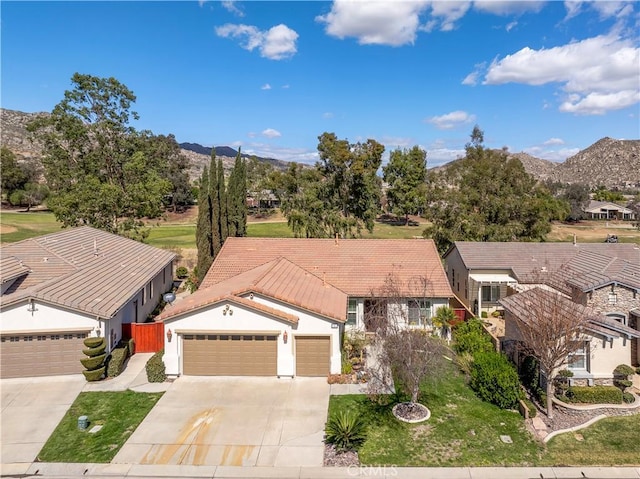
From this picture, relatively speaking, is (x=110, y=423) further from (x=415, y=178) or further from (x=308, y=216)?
(x=415, y=178)

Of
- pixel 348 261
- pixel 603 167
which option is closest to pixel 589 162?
pixel 603 167

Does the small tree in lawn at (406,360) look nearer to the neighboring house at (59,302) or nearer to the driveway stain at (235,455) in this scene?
the driveway stain at (235,455)

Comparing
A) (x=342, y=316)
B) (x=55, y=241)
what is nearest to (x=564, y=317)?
(x=342, y=316)

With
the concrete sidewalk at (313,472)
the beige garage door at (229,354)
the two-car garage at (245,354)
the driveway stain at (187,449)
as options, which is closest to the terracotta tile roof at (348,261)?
the two-car garage at (245,354)

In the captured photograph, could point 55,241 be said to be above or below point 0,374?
above

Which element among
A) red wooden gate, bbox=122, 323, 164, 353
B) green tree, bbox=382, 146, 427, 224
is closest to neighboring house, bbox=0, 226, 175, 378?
red wooden gate, bbox=122, 323, 164, 353

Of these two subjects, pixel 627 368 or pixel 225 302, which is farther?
pixel 225 302

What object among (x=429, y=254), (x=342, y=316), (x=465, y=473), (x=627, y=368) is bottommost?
(x=465, y=473)
